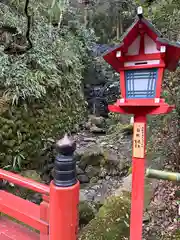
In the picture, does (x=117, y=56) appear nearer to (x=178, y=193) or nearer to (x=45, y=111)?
(x=178, y=193)

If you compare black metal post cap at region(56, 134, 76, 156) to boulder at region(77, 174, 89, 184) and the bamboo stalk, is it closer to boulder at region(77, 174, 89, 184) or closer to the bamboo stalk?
the bamboo stalk

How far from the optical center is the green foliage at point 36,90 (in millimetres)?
4695

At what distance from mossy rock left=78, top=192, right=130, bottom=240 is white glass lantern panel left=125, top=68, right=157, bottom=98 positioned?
148cm

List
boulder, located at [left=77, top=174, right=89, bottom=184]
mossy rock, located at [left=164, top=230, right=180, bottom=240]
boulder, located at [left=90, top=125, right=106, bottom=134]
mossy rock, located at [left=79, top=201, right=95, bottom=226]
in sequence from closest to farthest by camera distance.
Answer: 1. mossy rock, located at [left=164, top=230, right=180, bottom=240]
2. mossy rock, located at [left=79, top=201, right=95, bottom=226]
3. boulder, located at [left=77, top=174, right=89, bottom=184]
4. boulder, located at [left=90, top=125, right=106, bottom=134]

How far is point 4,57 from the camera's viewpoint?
494 cm

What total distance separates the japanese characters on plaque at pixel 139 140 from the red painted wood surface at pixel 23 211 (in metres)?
0.79

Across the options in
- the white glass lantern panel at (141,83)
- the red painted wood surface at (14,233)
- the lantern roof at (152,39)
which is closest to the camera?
the lantern roof at (152,39)

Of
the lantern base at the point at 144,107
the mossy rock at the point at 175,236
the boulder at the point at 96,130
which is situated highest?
the lantern base at the point at 144,107

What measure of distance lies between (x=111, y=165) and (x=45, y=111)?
1.82 m

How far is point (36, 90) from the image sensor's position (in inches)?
201

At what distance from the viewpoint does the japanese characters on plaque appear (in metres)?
1.77

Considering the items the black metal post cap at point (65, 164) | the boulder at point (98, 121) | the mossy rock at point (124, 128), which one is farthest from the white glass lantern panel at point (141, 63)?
the boulder at point (98, 121)

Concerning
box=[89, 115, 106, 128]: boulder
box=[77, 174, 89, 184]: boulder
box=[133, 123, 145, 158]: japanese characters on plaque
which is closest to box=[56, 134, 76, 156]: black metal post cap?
box=[133, 123, 145, 158]: japanese characters on plaque

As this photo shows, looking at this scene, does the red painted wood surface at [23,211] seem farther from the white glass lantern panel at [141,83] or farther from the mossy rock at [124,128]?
the mossy rock at [124,128]
